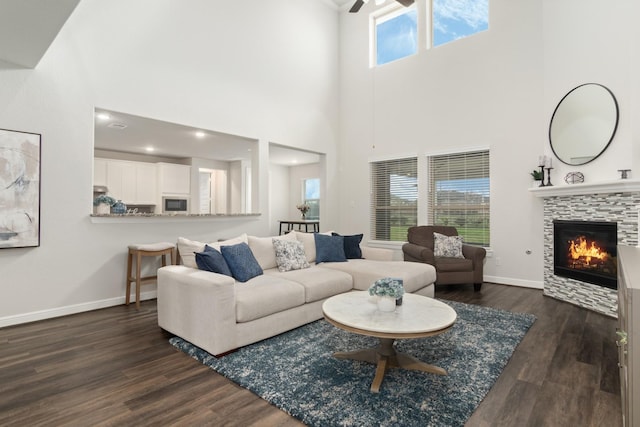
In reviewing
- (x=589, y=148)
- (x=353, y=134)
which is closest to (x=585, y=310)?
(x=589, y=148)

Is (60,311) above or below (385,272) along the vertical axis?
below

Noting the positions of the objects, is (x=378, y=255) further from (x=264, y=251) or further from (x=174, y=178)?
(x=174, y=178)

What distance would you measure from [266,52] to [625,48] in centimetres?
500

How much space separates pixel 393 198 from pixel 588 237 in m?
3.30

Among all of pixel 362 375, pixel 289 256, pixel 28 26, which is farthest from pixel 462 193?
pixel 28 26

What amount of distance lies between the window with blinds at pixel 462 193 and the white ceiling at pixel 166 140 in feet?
9.56

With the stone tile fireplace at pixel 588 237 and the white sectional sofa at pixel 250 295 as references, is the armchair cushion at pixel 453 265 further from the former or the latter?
the stone tile fireplace at pixel 588 237

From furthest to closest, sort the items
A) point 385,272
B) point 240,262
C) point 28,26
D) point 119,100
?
point 119,100 < point 385,272 < point 240,262 < point 28,26

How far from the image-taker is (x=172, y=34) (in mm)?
4719

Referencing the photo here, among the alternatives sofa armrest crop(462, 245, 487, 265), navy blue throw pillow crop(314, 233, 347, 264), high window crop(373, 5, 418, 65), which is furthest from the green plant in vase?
high window crop(373, 5, 418, 65)

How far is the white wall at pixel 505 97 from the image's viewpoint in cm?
428

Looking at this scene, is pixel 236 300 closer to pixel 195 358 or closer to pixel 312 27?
pixel 195 358

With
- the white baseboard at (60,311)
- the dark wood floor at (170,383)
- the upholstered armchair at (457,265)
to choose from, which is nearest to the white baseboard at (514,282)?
the upholstered armchair at (457,265)

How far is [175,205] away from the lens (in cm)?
840
